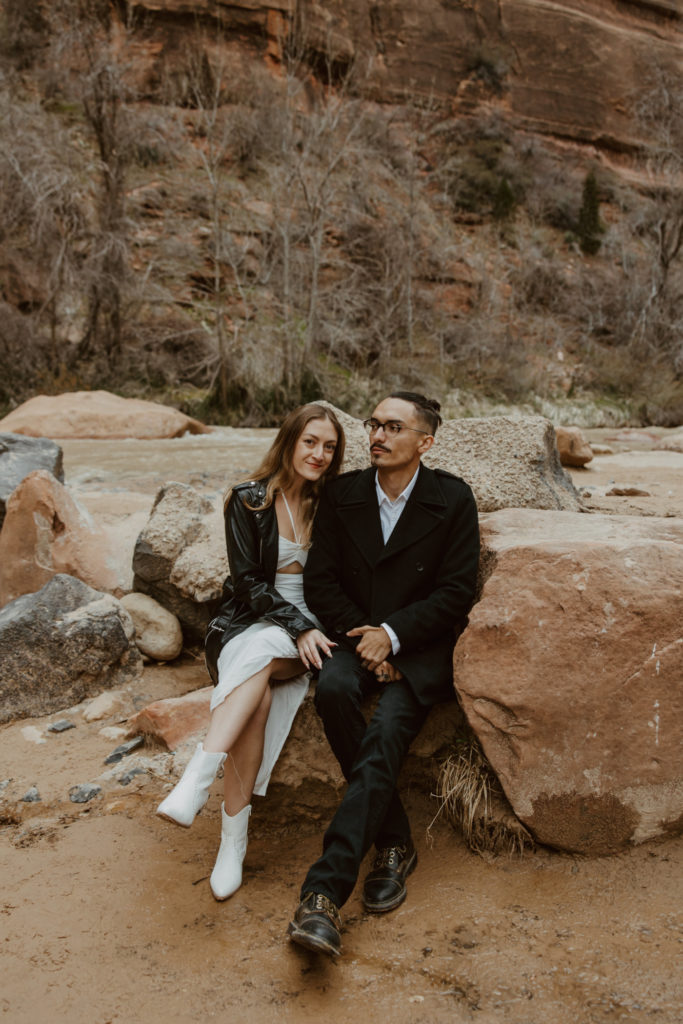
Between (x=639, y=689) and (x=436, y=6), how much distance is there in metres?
31.7

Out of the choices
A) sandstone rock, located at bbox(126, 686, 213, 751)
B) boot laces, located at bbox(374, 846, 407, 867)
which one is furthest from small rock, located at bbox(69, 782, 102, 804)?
boot laces, located at bbox(374, 846, 407, 867)

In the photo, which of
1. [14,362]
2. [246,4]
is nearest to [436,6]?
[246,4]

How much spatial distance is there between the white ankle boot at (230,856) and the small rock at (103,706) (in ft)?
4.26

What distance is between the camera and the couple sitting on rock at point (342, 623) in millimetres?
2398

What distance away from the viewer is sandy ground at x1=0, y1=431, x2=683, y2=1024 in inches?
76.5

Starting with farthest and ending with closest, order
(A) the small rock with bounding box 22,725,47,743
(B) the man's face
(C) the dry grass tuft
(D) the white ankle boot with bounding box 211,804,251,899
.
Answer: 1. (A) the small rock with bounding box 22,725,47,743
2. (B) the man's face
3. (C) the dry grass tuft
4. (D) the white ankle boot with bounding box 211,804,251,899

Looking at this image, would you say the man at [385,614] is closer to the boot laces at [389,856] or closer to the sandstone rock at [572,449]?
the boot laces at [389,856]

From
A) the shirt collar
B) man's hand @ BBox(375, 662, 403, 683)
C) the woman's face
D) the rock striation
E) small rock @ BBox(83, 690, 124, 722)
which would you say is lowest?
small rock @ BBox(83, 690, 124, 722)

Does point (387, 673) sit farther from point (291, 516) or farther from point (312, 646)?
point (291, 516)

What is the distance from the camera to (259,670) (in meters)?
2.59

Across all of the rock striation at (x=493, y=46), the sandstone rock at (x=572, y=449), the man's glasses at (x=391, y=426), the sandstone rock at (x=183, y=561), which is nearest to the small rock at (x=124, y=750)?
the sandstone rock at (x=183, y=561)

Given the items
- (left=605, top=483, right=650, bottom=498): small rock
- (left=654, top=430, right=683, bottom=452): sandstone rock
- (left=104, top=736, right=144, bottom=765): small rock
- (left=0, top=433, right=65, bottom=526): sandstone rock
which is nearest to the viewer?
(left=104, top=736, right=144, bottom=765): small rock

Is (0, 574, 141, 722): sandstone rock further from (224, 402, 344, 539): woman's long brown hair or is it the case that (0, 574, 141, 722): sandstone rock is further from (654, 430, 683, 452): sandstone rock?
(654, 430, 683, 452): sandstone rock

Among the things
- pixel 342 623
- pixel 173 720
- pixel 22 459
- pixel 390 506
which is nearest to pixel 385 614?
pixel 342 623
